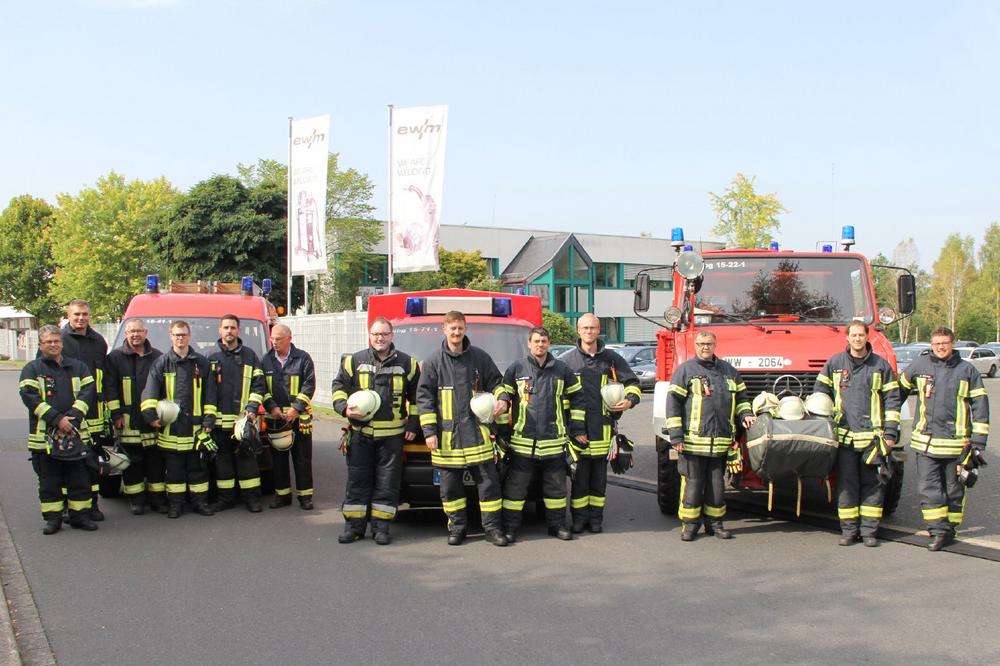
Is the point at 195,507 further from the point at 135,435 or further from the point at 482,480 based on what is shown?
the point at 482,480

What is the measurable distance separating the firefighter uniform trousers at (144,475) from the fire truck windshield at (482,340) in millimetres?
2685

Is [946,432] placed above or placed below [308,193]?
below

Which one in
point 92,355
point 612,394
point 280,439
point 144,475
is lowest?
point 144,475

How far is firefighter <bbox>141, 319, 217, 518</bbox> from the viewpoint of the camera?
851 cm

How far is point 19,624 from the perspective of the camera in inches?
215

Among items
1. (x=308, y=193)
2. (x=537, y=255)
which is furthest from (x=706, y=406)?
(x=537, y=255)

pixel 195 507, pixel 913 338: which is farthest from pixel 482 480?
pixel 913 338

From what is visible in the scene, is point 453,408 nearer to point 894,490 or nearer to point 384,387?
point 384,387

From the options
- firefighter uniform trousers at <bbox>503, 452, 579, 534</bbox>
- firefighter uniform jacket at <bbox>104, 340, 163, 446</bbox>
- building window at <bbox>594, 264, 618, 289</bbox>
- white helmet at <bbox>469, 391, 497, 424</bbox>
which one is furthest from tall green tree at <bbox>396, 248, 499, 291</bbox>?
white helmet at <bbox>469, 391, 497, 424</bbox>

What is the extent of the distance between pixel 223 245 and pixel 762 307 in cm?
2869

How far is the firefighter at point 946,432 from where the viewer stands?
7.21 meters

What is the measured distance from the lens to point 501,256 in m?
57.9

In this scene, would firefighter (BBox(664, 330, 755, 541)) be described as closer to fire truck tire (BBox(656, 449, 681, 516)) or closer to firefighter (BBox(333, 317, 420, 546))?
fire truck tire (BBox(656, 449, 681, 516))

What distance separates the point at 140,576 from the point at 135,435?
2610 millimetres
